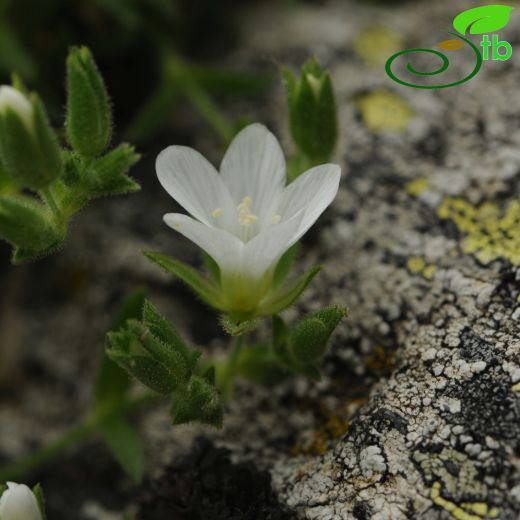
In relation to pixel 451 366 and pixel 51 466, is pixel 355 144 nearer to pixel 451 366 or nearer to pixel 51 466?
pixel 451 366

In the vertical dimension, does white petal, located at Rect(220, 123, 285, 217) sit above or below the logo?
below

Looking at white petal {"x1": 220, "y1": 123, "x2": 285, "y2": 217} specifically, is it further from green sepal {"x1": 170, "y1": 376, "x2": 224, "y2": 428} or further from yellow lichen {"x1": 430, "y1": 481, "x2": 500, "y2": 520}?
yellow lichen {"x1": 430, "y1": 481, "x2": 500, "y2": 520}

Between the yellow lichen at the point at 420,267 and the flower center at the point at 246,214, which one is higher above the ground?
the flower center at the point at 246,214

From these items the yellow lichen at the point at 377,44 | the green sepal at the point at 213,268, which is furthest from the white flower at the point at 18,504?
the yellow lichen at the point at 377,44

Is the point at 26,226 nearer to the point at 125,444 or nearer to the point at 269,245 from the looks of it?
the point at 269,245

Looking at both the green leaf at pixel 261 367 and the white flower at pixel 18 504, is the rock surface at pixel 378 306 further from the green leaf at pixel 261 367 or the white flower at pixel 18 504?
the white flower at pixel 18 504

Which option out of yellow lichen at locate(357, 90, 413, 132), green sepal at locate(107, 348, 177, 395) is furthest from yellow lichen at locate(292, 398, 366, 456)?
yellow lichen at locate(357, 90, 413, 132)

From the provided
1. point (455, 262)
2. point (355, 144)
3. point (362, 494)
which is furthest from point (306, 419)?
point (355, 144)
